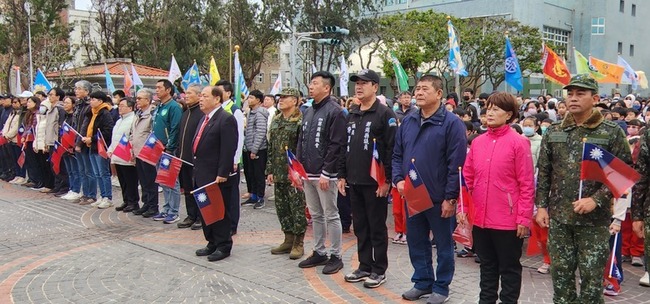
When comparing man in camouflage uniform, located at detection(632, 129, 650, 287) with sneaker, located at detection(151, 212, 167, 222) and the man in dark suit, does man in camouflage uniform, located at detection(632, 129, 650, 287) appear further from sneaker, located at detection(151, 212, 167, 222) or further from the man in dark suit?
sneaker, located at detection(151, 212, 167, 222)

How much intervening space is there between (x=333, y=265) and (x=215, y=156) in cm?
195

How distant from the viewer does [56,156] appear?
1109cm

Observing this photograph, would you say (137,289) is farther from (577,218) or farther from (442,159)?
(577,218)

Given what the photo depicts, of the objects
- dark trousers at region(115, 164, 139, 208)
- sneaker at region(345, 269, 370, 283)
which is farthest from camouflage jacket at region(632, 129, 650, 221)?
dark trousers at region(115, 164, 139, 208)

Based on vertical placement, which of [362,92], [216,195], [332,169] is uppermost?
[362,92]

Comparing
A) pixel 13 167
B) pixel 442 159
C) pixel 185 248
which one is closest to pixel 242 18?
pixel 13 167

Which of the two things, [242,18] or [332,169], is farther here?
[242,18]

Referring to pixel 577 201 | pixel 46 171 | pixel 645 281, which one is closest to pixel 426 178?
pixel 577 201

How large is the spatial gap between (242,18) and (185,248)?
33.7 meters

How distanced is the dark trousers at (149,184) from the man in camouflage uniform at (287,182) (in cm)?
299

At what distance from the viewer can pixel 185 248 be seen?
7.36 m

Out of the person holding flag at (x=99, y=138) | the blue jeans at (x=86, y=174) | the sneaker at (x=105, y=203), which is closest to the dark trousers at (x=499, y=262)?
the person holding flag at (x=99, y=138)

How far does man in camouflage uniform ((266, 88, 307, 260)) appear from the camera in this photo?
266 inches

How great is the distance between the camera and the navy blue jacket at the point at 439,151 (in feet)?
15.9
